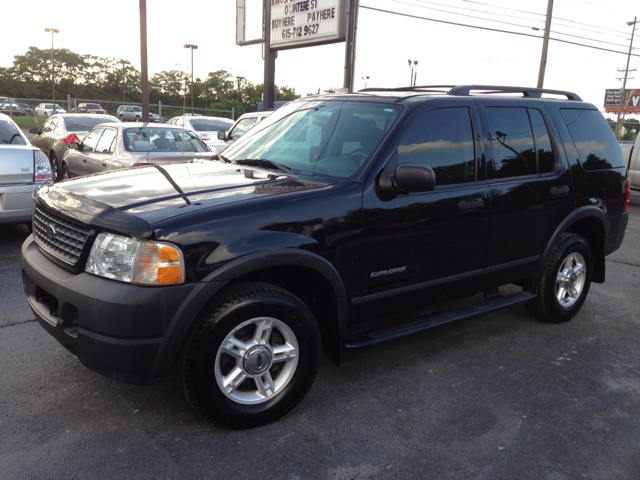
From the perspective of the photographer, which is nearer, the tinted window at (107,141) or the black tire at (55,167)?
the tinted window at (107,141)

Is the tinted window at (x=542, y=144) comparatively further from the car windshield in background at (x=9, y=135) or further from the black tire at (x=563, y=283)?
the car windshield in background at (x=9, y=135)

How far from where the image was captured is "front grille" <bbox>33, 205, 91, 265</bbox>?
280 cm

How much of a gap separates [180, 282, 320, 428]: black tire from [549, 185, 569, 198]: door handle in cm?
237

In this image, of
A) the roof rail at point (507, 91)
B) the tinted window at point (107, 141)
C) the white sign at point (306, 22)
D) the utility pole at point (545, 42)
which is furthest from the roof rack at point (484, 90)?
the utility pole at point (545, 42)

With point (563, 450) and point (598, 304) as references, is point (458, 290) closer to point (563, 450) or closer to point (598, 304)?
point (563, 450)

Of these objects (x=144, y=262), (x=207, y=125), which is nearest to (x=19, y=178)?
(x=144, y=262)

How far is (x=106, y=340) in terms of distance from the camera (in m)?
2.54

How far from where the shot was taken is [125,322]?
249cm

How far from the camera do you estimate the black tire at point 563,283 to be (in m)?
4.49

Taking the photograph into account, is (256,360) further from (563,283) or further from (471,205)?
(563,283)

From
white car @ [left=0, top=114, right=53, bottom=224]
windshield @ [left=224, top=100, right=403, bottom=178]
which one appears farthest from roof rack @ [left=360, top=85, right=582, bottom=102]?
white car @ [left=0, top=114, right=53, bottom=224]

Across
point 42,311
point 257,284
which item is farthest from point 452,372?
point 42,311

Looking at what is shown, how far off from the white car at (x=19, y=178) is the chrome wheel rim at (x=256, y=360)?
4.57 meters

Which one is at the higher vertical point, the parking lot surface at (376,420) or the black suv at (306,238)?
the black suv at (306,238)
